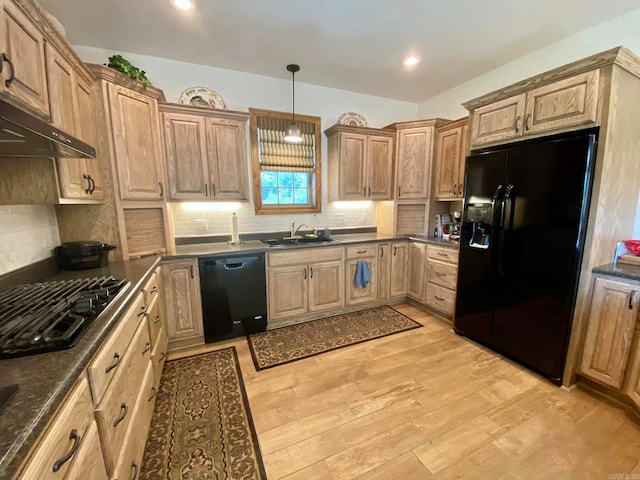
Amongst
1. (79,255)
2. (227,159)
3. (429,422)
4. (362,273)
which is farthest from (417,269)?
(79,255)

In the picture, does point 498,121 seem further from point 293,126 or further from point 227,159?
point 227,159

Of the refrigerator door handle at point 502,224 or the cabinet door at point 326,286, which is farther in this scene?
the cabinet door at point 326,286

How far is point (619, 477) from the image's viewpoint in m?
1.39

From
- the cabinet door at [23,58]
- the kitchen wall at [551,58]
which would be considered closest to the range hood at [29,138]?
the cabinet door at [23,58]

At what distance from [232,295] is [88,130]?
5.78 feet

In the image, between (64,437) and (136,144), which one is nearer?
(64,437)

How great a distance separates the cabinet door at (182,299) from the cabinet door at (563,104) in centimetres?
314

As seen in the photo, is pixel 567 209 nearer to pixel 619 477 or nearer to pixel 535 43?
pixel 619 477

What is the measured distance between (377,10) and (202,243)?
277 centimetres

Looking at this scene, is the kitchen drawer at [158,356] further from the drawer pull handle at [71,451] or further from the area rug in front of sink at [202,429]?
the drawer pull handle at [71,451]

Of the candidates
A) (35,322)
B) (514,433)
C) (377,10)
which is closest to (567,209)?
(514,433)

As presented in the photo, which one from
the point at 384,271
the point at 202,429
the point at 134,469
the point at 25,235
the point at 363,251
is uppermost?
the point at 25,235

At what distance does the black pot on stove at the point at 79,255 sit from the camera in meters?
1.88

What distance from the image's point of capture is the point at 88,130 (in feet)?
6.49
